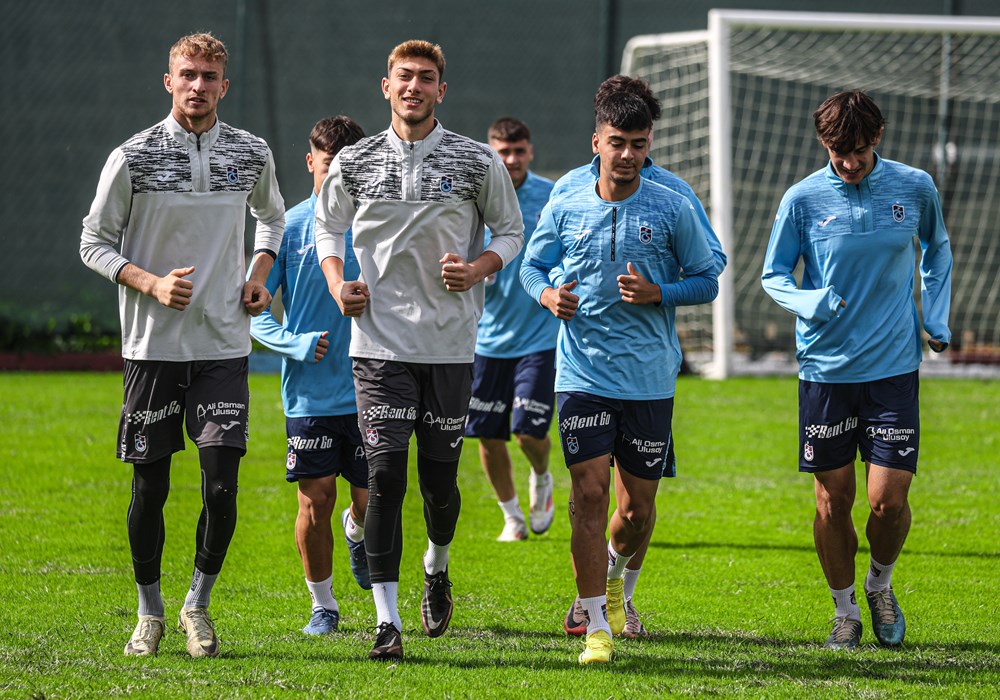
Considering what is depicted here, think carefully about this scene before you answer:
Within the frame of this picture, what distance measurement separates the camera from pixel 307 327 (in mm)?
5547

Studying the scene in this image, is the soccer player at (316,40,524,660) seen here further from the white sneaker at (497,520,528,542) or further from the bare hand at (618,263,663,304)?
the white sneaker at (497,520,528,542)

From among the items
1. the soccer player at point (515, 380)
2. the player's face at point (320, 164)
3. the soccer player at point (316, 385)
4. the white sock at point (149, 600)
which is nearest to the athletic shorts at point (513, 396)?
the soccer player at point (515, 380)

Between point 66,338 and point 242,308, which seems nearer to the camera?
point 242,308

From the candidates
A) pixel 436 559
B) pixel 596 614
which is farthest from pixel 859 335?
pixel 436 559

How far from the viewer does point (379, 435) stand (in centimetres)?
480

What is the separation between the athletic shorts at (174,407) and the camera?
4750 millimetres

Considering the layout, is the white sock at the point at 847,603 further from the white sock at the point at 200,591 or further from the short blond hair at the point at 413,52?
the short blond hair at the point at 413,52

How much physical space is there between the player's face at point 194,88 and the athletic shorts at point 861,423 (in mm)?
2630

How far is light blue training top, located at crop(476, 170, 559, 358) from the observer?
24.5 feet

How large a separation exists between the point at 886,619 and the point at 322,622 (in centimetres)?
228

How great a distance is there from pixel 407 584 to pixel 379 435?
61.4 inches

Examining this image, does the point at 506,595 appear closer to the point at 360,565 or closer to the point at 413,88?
the point at 360,565

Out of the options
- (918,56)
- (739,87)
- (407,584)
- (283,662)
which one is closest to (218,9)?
(739,87)

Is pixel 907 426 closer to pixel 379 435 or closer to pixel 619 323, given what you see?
pixel 619 323
